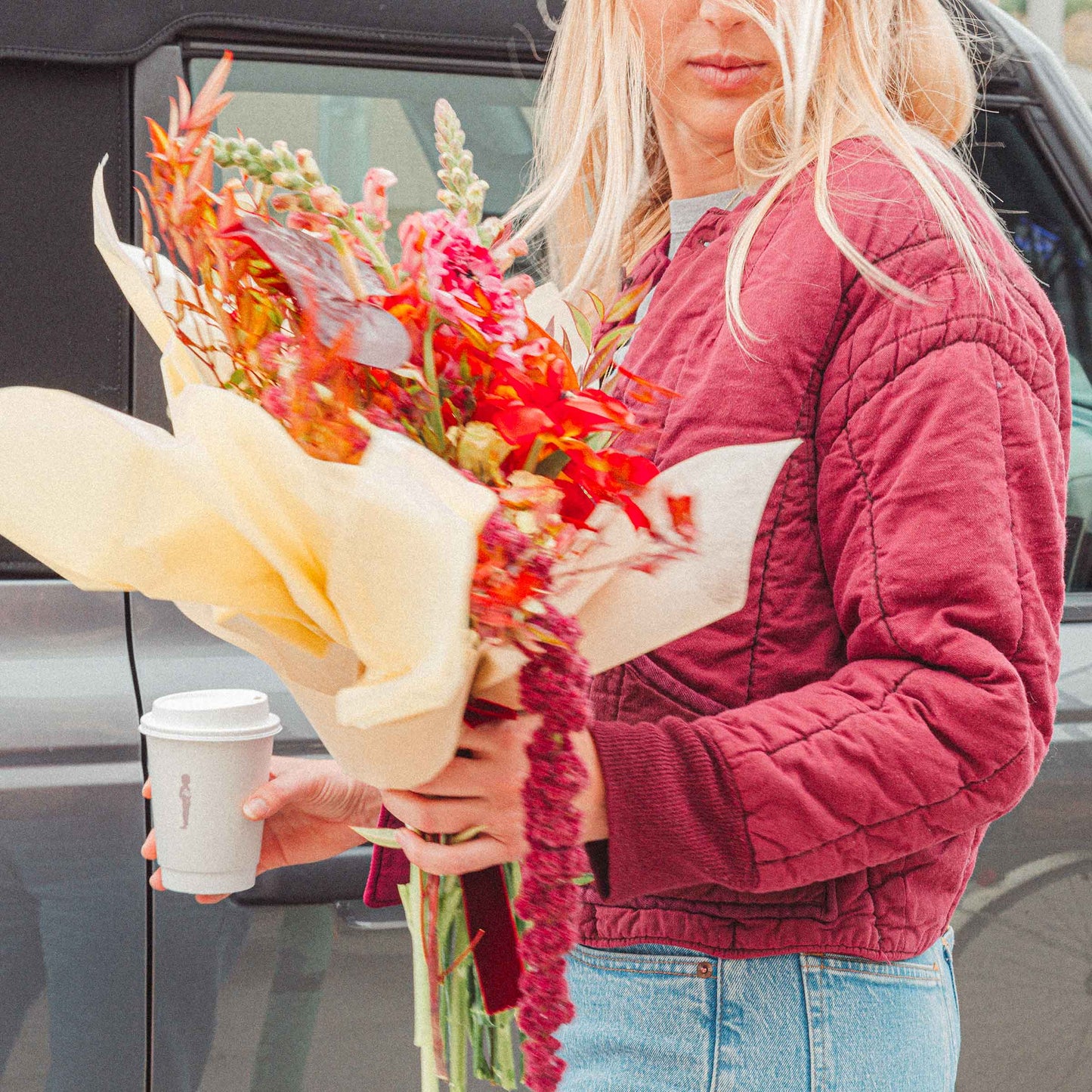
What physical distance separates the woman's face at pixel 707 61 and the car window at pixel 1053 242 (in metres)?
0.96

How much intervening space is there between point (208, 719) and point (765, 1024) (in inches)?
21.1

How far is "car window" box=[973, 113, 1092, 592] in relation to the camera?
200 centimetres

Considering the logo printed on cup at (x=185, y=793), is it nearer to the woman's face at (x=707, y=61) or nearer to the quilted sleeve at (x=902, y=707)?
the quilted sleeve at (x=902, y=707)

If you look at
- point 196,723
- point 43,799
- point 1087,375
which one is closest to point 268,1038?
point 43,799

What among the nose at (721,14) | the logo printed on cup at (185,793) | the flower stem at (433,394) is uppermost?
the nose at (721,14)

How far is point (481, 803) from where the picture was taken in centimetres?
91

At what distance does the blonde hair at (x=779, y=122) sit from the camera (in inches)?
41.7

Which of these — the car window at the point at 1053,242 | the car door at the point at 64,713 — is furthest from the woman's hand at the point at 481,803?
the car window at the point at 1053,242

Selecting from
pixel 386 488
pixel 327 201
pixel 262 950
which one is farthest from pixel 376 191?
pixel 262 950

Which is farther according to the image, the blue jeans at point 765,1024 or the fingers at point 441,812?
the blue jeans at point 765,1024

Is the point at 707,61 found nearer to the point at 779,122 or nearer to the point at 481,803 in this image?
the point at 779,122

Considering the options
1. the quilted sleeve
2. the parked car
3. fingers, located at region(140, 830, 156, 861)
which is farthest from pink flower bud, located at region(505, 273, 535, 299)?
the parked car

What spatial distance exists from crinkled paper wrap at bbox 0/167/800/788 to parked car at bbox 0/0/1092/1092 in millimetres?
805

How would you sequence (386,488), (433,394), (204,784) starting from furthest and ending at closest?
1. (204,784)
2. (433,394)
3. (386,488)
